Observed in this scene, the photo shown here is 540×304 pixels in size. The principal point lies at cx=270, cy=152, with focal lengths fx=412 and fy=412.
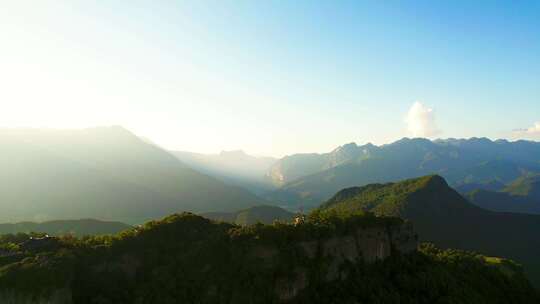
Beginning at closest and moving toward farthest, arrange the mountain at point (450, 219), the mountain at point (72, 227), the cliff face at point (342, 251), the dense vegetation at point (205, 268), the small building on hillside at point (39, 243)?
the dense vegetation at point (205, 268)
the small building on hillside at point (39, 243)
the cliff face at point (342, 251)
the mountain at point (72, 227)
the mountain at point (450, 219)

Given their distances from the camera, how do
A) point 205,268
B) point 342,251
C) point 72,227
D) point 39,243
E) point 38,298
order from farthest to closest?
point 72,227 < point 342,251 < point 205,268 < point 39,243 < point 38,298

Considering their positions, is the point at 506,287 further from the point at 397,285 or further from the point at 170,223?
the point at 170,223

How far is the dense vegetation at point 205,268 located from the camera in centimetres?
3647

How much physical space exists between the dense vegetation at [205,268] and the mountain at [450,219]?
8798 cm

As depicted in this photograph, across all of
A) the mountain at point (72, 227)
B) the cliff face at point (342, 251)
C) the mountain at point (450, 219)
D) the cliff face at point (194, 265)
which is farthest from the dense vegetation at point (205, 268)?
the mountain at point (72, 227)

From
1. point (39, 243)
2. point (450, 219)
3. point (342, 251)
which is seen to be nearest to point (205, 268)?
point (39, 243)

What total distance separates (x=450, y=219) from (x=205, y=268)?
141811 mm

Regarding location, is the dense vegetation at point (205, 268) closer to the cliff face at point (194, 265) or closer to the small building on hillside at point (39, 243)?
the cliff face at point (194, 265)

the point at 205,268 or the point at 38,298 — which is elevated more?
the point at 205,268

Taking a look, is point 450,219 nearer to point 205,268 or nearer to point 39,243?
point 205,268

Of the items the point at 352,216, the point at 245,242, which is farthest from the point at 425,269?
the point at 245,242

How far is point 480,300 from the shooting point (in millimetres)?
→ 59844

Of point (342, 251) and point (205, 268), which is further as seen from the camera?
point (342, 251)

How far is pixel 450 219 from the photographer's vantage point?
159875 millimetres
